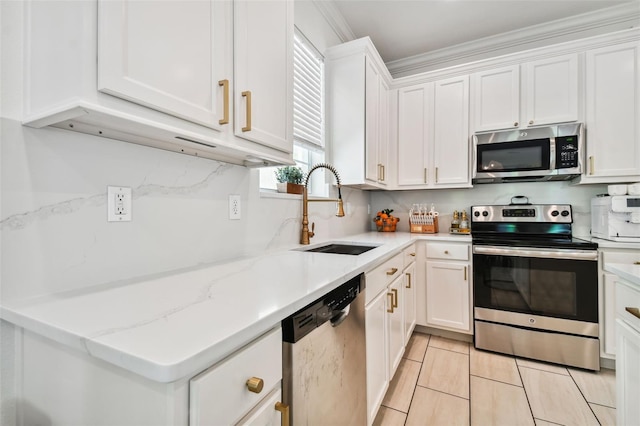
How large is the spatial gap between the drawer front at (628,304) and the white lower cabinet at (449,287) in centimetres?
129

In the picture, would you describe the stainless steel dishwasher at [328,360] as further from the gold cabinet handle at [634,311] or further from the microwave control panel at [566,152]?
the microwave control panel at [566,152]

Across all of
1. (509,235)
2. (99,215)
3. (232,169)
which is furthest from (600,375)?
(99,215)

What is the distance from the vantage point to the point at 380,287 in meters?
1.57

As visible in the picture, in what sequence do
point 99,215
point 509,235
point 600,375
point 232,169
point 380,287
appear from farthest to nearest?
point 509,235, point 600,375, point 380,287, point 232,169, point 99,215

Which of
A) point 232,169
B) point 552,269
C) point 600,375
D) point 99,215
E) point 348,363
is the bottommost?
point 600,375

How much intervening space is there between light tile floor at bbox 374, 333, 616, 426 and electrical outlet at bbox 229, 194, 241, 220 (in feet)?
4.43

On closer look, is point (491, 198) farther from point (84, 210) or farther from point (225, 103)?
point (84, 210)

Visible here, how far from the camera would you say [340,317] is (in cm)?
109

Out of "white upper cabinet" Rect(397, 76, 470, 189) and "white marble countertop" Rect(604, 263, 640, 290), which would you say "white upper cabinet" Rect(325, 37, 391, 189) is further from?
"white marble countertop" Rect(604, 263, 640, 290)

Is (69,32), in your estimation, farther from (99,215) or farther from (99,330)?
(99,330)

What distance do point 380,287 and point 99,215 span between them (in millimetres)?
1265

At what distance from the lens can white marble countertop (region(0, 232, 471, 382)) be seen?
0.52 metres

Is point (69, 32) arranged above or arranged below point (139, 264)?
above

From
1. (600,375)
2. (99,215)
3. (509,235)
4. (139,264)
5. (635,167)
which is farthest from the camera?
(509,235)
